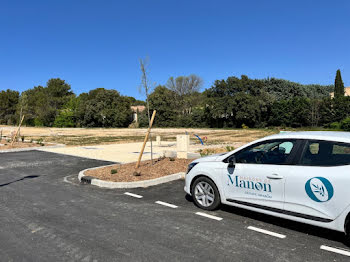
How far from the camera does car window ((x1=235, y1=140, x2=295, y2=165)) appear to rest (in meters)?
4.47

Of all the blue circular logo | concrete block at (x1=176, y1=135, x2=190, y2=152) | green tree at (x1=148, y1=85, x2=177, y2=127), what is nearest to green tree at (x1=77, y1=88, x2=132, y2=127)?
green tree at (x1=148, y1=85, x2=177, y2=127)

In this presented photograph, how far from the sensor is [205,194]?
5430 millimetres

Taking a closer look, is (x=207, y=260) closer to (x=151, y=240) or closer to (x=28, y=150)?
(x=151, y=240)

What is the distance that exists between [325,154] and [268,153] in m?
0.96

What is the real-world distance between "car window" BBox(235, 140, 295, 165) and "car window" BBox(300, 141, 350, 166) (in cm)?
28

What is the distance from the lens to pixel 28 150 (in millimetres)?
16328

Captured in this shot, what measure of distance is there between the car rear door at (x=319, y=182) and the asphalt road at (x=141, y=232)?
490 mm

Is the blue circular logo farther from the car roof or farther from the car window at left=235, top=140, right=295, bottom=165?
the car roof

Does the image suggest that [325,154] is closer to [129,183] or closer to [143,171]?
[129,183]

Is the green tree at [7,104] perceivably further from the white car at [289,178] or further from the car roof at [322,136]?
the car roof at [322,136]

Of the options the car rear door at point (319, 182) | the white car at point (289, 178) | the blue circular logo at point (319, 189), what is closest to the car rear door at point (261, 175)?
the white car at point (289, 178)

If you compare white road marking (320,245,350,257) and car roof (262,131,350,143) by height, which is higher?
car roof (262,131,350,143)

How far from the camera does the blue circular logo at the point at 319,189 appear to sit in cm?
375

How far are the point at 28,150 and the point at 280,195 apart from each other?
16.0 metres
